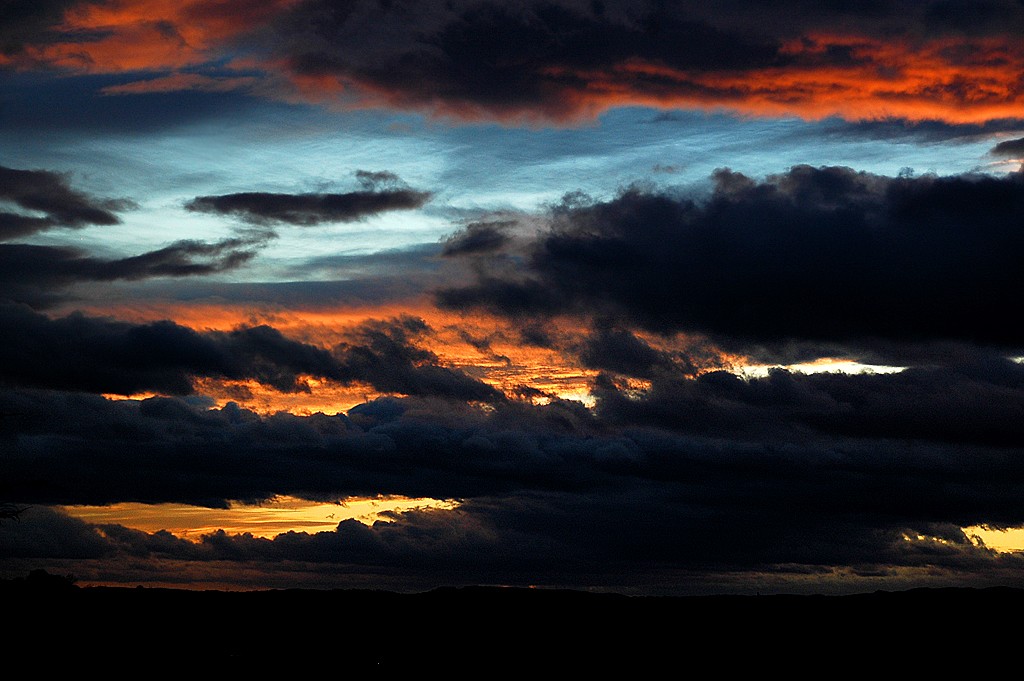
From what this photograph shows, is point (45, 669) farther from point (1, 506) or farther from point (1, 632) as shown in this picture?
point (1, 506)

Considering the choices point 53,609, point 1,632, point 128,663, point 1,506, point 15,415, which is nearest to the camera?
point 1,506

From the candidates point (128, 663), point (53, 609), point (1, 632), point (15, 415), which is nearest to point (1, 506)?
point (15, 415)

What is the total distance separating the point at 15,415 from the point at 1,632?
61.8 meters

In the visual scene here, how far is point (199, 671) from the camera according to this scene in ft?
648

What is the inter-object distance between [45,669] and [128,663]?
130ft

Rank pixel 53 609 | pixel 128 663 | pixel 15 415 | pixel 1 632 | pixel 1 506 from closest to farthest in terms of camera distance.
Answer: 1. pixel 1 506
2. pixel 15 415
3. pixel 1 632
4. pixel 53 609
5. pixel 128 663

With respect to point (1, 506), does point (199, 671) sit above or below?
below

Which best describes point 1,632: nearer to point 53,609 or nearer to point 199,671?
point 53,609

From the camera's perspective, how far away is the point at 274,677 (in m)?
198

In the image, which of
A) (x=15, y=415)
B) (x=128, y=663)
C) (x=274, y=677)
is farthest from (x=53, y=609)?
(x=15, y=415)

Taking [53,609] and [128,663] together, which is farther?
[128,663]

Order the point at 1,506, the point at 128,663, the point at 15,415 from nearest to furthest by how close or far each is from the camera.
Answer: the point at 1,506, the point at 15,415, the point at 128,663

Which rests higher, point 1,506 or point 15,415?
point 15,415

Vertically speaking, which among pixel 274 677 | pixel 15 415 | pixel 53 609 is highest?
→ pixel 15 415
